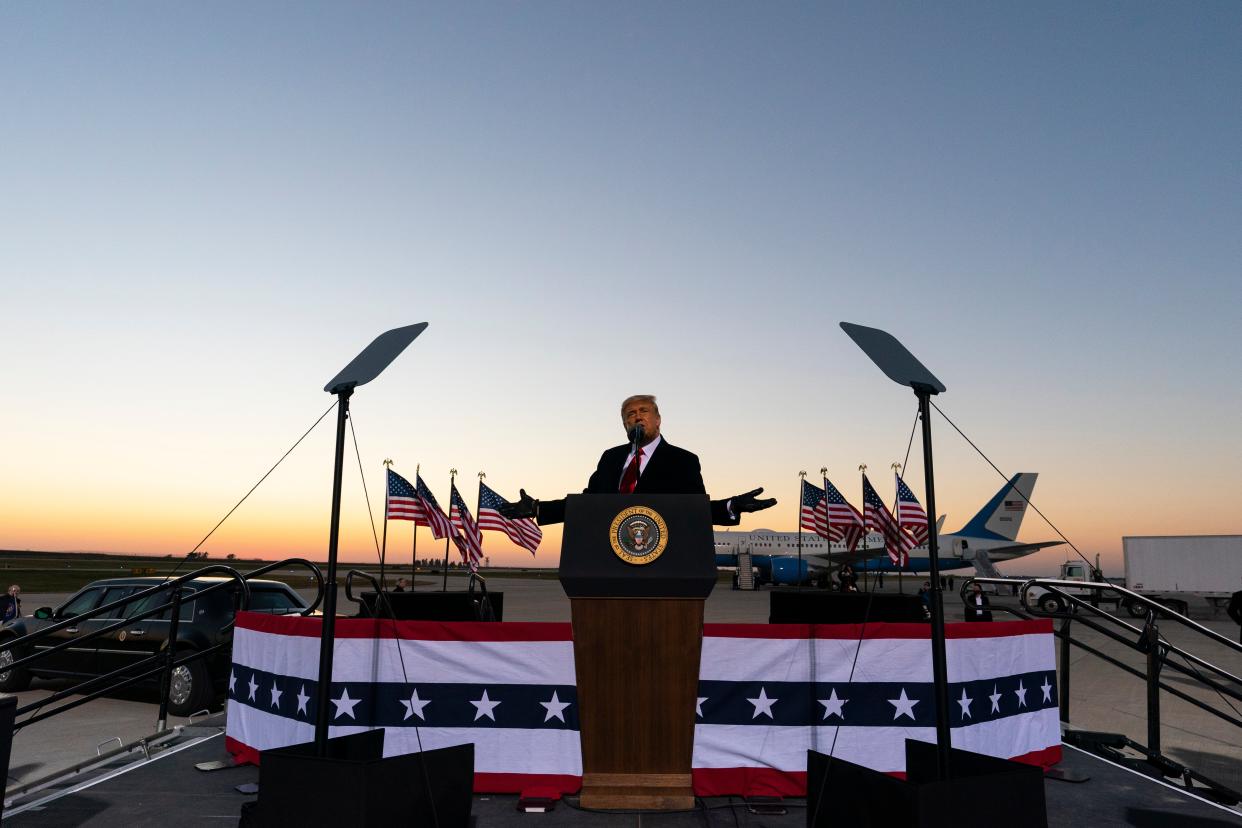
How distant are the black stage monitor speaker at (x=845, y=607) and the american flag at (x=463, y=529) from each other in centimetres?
1347

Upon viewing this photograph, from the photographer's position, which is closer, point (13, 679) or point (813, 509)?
point (13, 679)

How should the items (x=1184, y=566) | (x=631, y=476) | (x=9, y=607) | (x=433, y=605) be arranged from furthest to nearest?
(x=1184, y=566) → (x=9, y=607) → (x=433, y=605) → (x=631, y=476)

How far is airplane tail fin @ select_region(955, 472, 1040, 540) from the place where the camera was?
51188 millimetres

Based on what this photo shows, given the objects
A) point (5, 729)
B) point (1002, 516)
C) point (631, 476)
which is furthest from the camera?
point (1002, 516)

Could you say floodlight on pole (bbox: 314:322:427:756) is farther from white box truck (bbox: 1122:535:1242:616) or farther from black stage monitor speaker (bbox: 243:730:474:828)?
white box truck (bbox: 1122:535:1242:616)

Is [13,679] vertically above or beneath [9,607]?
beneath

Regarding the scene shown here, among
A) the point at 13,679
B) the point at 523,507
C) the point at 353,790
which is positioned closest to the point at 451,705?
the point at 523,507

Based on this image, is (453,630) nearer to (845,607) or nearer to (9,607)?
(845,607)

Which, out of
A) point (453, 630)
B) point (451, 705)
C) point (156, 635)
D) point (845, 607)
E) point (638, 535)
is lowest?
point (156, 635)

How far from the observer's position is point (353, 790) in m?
2.84

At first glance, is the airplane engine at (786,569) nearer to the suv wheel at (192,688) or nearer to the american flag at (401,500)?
the american flag at (401,500)

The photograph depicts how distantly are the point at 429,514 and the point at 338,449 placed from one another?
13.8m

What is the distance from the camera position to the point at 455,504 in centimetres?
1902

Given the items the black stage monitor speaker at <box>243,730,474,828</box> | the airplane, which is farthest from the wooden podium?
the airplane
